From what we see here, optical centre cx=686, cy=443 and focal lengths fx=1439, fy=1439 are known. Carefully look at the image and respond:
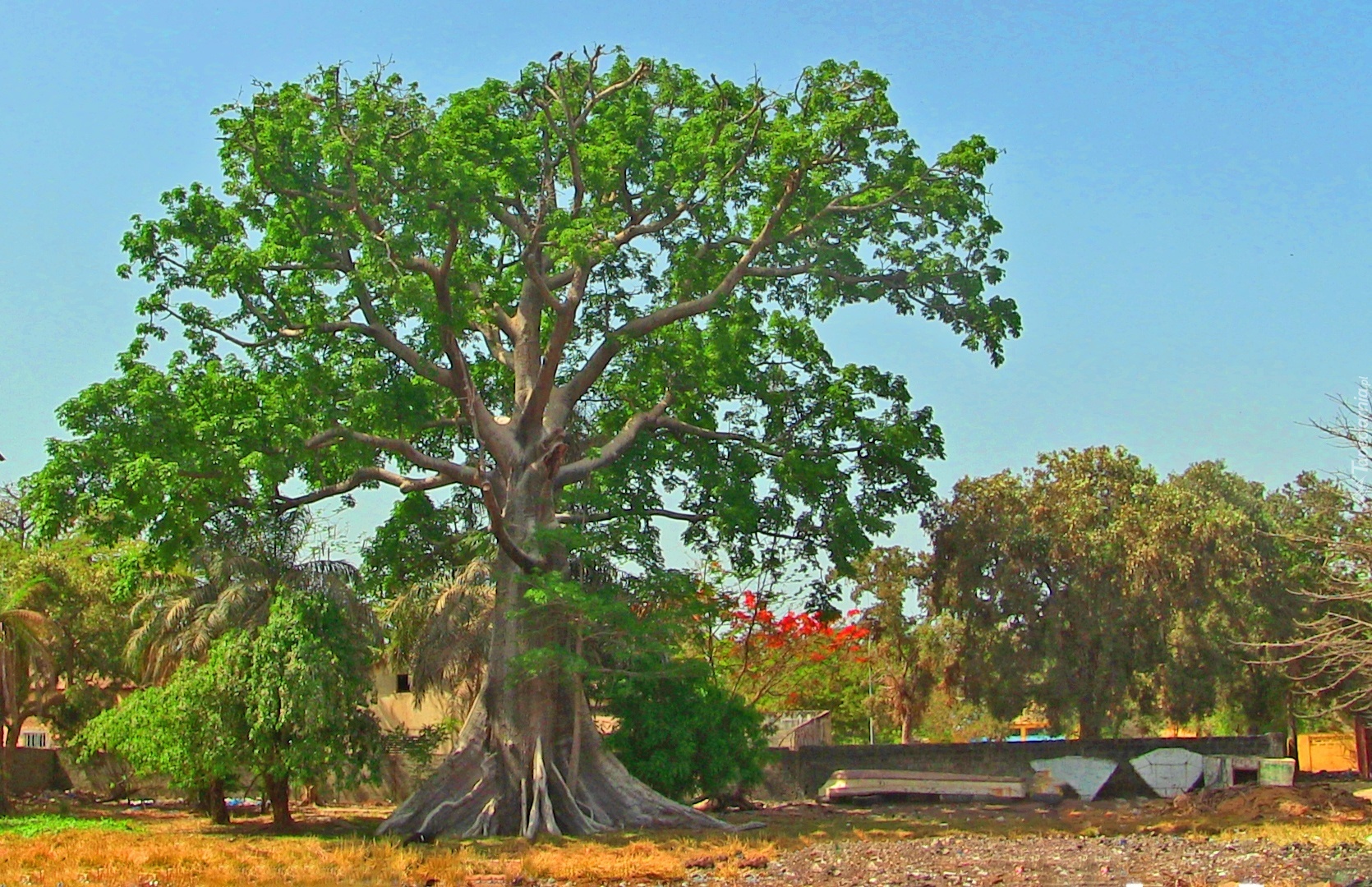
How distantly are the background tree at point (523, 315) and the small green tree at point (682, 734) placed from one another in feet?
3.89

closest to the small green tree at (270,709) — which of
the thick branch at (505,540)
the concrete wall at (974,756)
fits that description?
the thick branch at (505,540)

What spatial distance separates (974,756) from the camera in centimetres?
3016

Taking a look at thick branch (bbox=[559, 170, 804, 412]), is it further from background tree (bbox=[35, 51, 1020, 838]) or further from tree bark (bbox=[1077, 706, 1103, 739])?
tree bark (bbox=[1077, 706, 1103, 739])

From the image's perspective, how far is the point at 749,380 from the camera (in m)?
27.1

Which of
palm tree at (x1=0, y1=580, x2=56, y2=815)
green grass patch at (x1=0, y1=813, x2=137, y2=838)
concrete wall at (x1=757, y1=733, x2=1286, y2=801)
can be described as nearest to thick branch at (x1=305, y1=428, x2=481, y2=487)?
green grass patch at (x1=0, y1=813, x2=137, y2=838)

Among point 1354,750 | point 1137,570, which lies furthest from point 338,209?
point 1354,750

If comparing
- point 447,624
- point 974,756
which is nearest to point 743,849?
point 447,624

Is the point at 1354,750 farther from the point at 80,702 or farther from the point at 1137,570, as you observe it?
the point at 80,702

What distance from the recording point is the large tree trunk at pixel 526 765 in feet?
71.1

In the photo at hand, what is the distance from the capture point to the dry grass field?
16.2m

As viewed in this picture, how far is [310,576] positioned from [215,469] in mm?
2294

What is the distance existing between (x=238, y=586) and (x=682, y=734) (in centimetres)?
759

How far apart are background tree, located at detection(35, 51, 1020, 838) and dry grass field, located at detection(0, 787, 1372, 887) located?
7.77ft

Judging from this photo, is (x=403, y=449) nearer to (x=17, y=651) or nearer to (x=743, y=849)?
(x=17, y=651)
